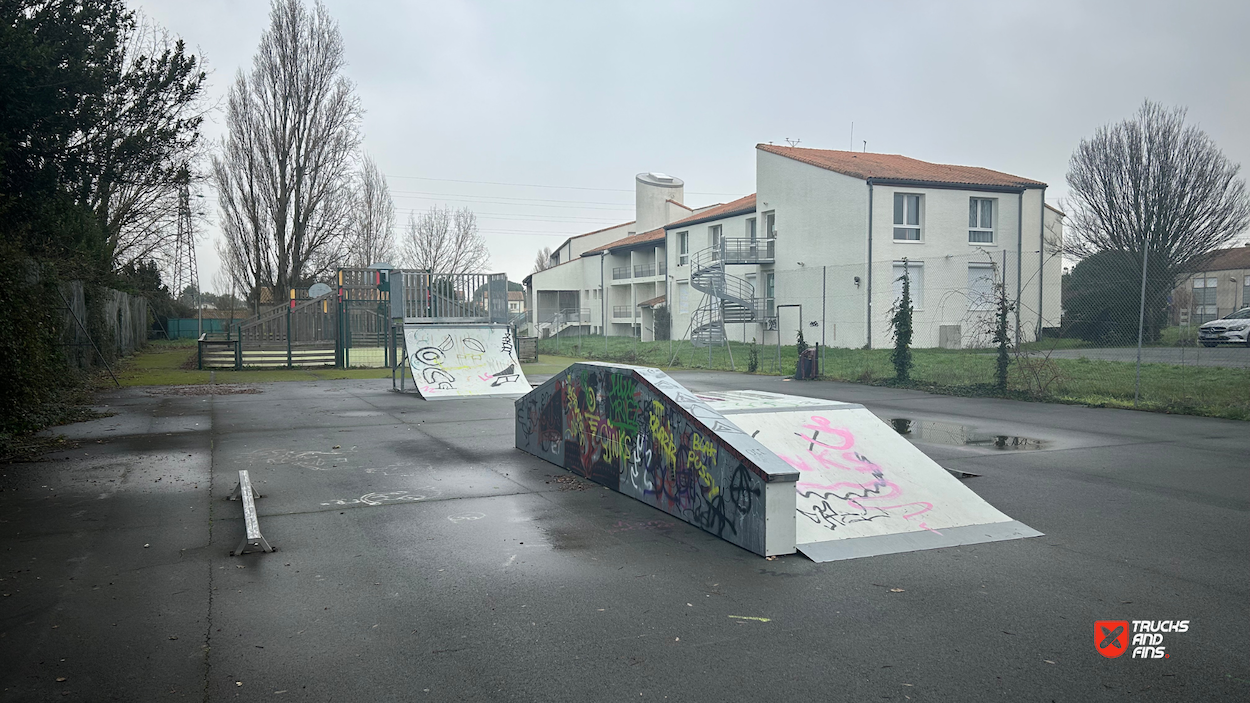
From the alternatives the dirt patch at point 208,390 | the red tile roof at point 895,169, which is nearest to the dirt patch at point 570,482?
the dirt patch at point 208,390

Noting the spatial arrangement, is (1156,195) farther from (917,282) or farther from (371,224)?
(371,224)

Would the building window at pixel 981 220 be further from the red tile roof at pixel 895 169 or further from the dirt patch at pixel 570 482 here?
the dirt patch at pixel 570 482

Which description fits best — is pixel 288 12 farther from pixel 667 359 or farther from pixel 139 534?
pixel 139 534

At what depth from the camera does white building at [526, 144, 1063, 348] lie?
29.3m

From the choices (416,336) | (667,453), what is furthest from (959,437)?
(416,336)

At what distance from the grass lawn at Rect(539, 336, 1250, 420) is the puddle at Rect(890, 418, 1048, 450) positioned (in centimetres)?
407

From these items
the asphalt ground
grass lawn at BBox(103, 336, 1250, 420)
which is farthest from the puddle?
grass lawn at BBox(103, 336, 1250, 420)

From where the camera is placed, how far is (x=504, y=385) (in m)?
17.1

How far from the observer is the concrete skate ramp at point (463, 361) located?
54.6 feet

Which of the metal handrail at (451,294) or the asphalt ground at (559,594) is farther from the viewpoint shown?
the metal handrail at (451,294)

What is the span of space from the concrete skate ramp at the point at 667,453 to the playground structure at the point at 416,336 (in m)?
8.54

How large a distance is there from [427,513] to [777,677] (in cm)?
388

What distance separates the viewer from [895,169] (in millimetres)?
33469

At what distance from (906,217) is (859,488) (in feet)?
91.7
